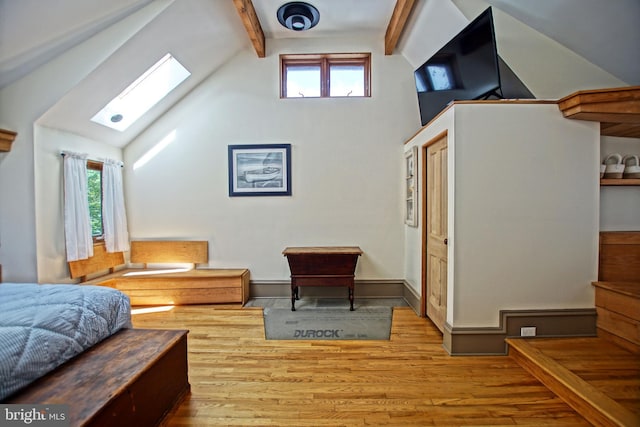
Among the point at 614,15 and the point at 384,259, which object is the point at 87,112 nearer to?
the point at 384,259

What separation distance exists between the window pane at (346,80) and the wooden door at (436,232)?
1456mm

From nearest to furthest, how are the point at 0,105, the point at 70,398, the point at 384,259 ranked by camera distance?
1. the point at 70,398
2. the point at 0,105
3. the point at 384,259

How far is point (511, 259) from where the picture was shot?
2355 mm

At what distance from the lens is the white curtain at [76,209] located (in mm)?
3014

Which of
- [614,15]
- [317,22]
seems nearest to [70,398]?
[317,22]

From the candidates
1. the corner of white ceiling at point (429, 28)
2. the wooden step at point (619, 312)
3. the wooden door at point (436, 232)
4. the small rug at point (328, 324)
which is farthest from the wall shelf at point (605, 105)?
the small rug at point (328, 324)

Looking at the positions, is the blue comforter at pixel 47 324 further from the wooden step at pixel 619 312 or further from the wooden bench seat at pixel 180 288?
the wooden step at pixel 619 312

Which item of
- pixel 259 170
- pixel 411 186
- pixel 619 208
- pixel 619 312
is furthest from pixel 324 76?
pixel 619 312

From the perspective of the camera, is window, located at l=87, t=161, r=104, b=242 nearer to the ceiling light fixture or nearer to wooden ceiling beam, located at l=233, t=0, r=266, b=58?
wooden ceiling beam, located at l=233, t=0, r=266, b=58

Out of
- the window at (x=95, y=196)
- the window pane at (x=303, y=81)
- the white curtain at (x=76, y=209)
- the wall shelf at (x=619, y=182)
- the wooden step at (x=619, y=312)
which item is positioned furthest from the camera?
the window pane at (x=303, y=81)

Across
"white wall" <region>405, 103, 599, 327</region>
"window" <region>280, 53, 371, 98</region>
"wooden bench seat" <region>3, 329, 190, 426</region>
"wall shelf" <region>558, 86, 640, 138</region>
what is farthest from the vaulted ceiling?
"wooden bench seat" <region>3, 329, 190, 426</region>

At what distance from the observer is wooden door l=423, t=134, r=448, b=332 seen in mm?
2607

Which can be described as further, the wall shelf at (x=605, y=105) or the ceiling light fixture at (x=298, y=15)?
the ceiling light fixture at (x=298, y=15)

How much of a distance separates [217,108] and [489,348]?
4070 mm
